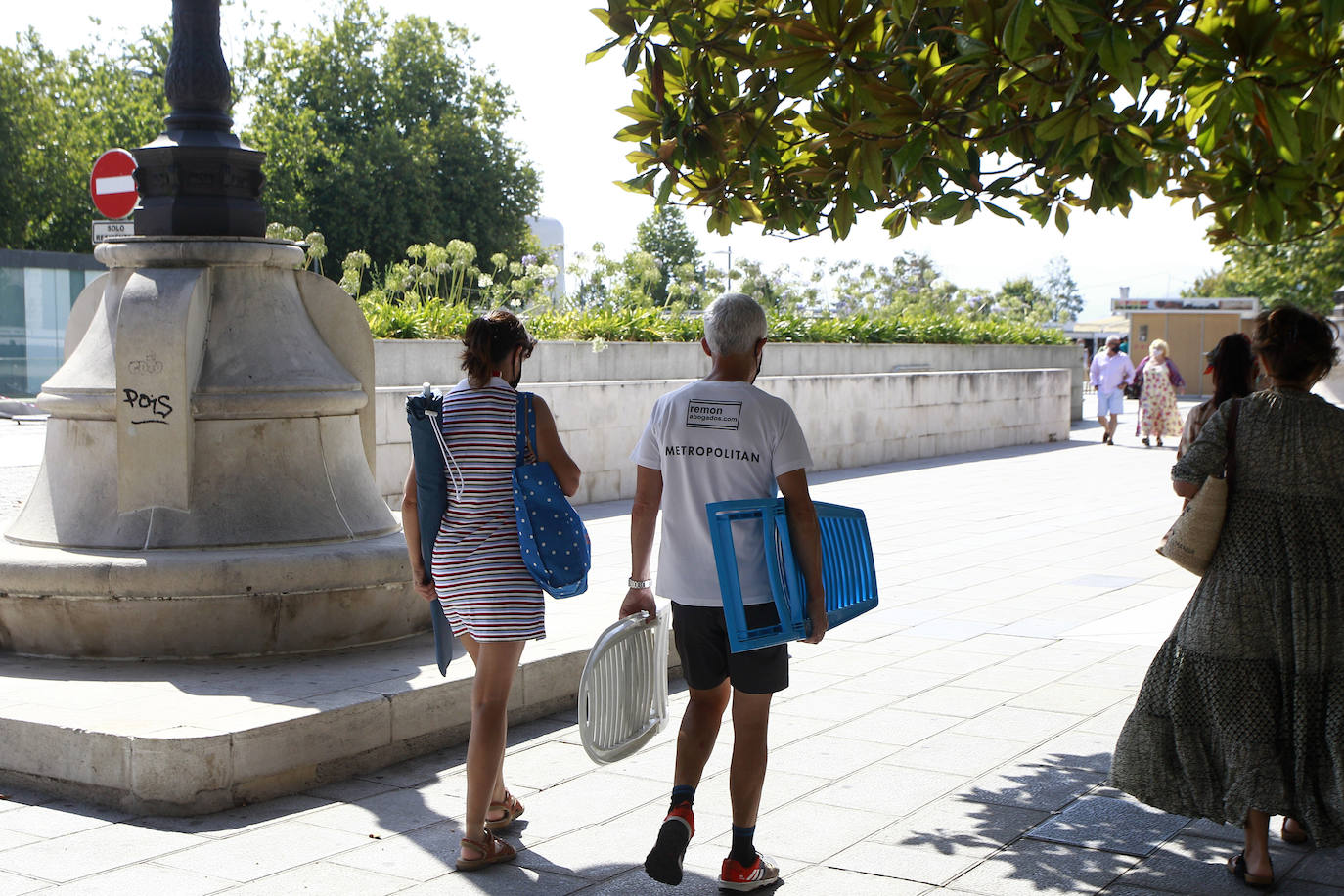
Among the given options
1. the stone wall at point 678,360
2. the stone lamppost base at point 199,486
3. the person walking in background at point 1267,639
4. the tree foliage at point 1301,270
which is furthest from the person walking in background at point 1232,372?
the tree foliage at point 1301,270

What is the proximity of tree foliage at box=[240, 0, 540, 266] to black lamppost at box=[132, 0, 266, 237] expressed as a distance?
38.5m

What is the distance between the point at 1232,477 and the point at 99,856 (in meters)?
3.62

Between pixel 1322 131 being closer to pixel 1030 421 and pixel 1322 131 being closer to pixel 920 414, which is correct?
pixel 920 414

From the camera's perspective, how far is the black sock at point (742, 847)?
3.88 m

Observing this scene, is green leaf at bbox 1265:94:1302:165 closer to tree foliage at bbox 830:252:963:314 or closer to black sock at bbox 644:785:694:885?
black sock at bbox 644:785:694:885

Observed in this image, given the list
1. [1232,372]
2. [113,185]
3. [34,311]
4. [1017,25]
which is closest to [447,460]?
[1017,25]

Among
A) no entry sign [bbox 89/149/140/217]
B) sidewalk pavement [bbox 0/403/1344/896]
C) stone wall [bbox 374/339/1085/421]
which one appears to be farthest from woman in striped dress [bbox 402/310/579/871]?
no entry sign [bbox 89/149/140/217]

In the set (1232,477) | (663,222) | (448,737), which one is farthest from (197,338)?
(663,222)

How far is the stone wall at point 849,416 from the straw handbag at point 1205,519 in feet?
27.3

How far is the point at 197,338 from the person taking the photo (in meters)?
6.12

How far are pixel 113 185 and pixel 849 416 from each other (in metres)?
9.79

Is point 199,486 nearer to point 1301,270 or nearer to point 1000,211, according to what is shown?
point 1000,211

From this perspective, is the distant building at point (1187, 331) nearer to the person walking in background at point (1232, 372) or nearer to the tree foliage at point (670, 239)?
the tree foliage at point (670, 239)

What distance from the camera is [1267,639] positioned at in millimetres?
3955
